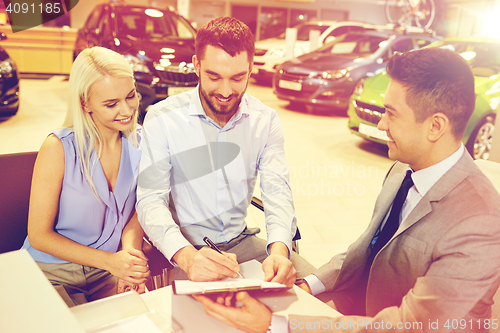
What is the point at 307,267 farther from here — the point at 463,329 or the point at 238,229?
the point at 463,329

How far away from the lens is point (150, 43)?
5.31m

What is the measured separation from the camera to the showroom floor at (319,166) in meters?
3.06

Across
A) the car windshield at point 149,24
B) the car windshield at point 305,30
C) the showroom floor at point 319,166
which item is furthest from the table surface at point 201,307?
the car windshield at point 305,30

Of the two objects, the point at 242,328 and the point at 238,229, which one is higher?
the point at 242,328

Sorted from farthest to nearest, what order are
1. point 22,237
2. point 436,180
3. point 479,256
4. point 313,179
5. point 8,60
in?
point 8,60 < point 313,179 < point 22,237 < point 436,180 < point 479,256

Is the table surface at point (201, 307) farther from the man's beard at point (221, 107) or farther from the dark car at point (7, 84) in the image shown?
the dark car at point (7, 84)

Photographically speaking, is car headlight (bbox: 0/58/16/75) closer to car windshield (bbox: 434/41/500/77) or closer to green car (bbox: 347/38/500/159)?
green car (bbox: 347/38/500/159)

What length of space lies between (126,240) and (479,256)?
118 cm

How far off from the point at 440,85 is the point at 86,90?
3.86 feet

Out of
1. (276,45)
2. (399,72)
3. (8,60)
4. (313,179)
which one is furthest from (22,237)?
(276,45)

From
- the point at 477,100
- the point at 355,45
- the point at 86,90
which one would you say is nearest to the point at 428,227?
the point at 86,90

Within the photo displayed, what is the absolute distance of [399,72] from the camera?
3.89 ft

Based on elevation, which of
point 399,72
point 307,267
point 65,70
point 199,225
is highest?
point 399,72

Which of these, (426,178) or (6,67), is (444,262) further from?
(6,67)
